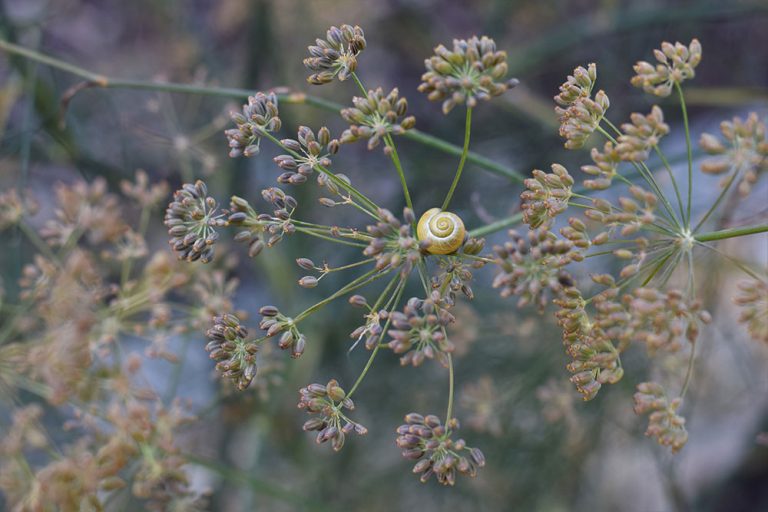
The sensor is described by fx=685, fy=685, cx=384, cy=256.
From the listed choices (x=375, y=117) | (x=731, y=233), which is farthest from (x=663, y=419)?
(x=375, y=117)

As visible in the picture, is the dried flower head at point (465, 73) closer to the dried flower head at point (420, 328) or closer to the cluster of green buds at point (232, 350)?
the dried flower head at point (420, 328)

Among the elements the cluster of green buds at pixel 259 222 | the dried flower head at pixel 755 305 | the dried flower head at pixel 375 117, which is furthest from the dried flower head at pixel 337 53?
the dried flower head at pixel 755 305

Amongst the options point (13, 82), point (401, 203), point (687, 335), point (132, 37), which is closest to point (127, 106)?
point (132, 37)

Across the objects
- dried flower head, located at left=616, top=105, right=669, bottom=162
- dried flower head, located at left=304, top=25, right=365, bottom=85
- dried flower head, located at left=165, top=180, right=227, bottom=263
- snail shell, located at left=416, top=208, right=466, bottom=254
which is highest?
dried flower head, located at left=616, top=105, right=669, bottom=162

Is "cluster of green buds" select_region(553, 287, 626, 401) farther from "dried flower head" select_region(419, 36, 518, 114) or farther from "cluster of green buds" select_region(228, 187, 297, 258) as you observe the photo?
"cluster of green buds" select_region(228, 187, 297, 258)

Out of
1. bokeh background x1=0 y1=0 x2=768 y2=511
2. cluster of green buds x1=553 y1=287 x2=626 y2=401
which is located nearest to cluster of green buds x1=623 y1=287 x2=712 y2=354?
cluster of green buds x1=553 y1=287 x2=626 y2=401

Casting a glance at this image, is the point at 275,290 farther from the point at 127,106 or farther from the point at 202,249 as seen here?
the point at 202,249
